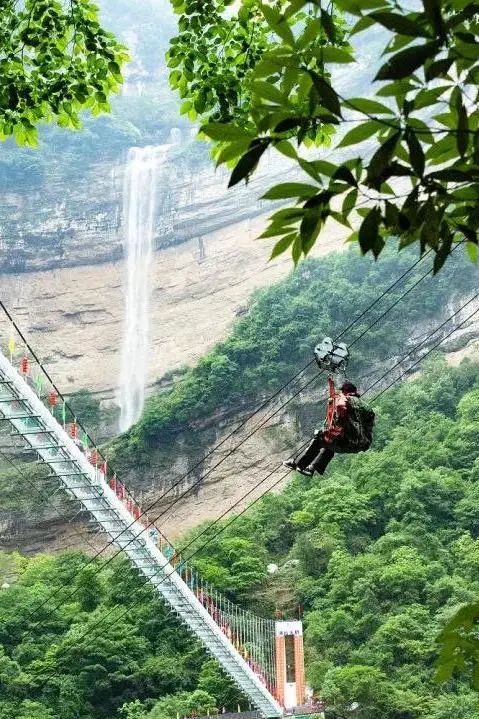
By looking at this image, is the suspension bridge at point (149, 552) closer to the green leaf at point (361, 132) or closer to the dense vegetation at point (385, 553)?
the dense vegetation at point (385, 553)

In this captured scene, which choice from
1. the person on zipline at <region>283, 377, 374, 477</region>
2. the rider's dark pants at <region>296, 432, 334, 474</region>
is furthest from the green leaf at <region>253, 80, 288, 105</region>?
the rider's dark pants at <region>296, 432, 334, 474</region>

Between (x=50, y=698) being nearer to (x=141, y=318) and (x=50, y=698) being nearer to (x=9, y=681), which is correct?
(x=9, y=681)

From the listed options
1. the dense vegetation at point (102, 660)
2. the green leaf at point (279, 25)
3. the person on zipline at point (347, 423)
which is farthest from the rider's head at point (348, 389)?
the dense vegetation at point (102, 660)

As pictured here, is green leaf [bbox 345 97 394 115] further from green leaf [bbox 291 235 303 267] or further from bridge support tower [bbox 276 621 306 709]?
bridge support tower [bbox 276 621 306 709]

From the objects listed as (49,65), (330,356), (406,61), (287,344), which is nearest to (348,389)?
(330,356)

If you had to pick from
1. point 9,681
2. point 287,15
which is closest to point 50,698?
point 9,681

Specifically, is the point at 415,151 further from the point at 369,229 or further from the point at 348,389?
the point at 348,389
